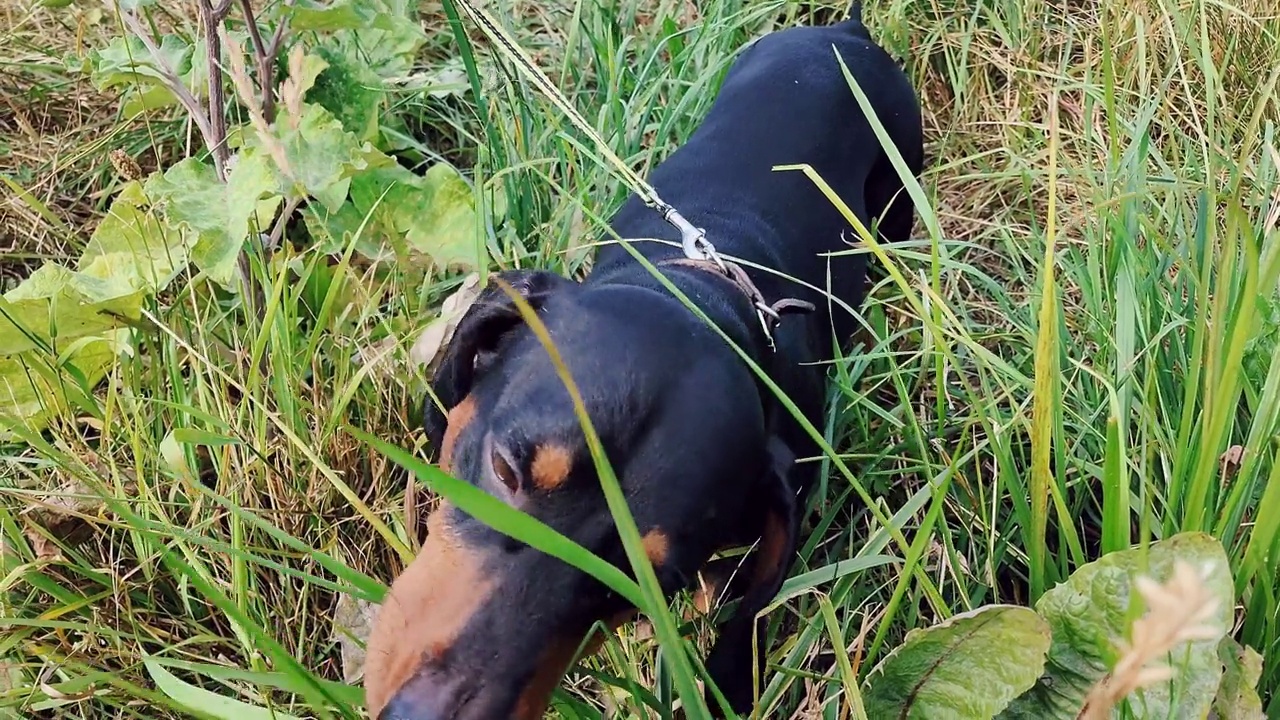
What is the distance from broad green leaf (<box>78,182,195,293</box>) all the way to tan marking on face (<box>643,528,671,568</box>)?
4.18 ft

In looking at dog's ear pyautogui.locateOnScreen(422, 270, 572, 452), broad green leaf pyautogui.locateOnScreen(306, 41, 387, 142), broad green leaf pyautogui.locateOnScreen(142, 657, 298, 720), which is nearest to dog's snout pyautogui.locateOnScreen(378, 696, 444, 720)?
broad green leaf pyautogui.locateOnScreen(142, 657, 298, 720)

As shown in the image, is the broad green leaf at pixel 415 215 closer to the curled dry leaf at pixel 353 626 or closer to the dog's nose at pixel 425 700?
the curled dry leaf at pixel 353 626

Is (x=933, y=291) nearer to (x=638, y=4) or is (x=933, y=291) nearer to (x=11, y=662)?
(x=11, y=662)

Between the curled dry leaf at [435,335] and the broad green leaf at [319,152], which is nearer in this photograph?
the broad green leaf at [319,152]

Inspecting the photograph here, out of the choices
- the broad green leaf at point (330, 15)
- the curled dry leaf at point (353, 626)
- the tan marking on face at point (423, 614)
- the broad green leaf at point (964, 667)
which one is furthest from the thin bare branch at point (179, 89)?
the broad green leaf at point (964, 667)

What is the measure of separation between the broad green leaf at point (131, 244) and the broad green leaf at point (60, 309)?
9 cm

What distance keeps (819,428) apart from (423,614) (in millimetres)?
1228

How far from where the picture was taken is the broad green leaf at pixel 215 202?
1.95m

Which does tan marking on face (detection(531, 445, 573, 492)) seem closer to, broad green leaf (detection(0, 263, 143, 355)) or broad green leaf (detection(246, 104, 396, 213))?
broad green leaf (detection(246, 104, 396, 213))

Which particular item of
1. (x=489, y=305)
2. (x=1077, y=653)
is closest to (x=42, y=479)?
(x=489, y=305)

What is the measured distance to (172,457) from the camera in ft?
6.37

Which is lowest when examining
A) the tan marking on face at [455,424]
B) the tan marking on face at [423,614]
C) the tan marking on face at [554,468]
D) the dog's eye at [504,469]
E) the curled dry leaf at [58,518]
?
the curled dry leaf at [58,518]

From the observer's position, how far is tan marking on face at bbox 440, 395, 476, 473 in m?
1.74

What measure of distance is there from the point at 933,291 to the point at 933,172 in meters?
1.62
